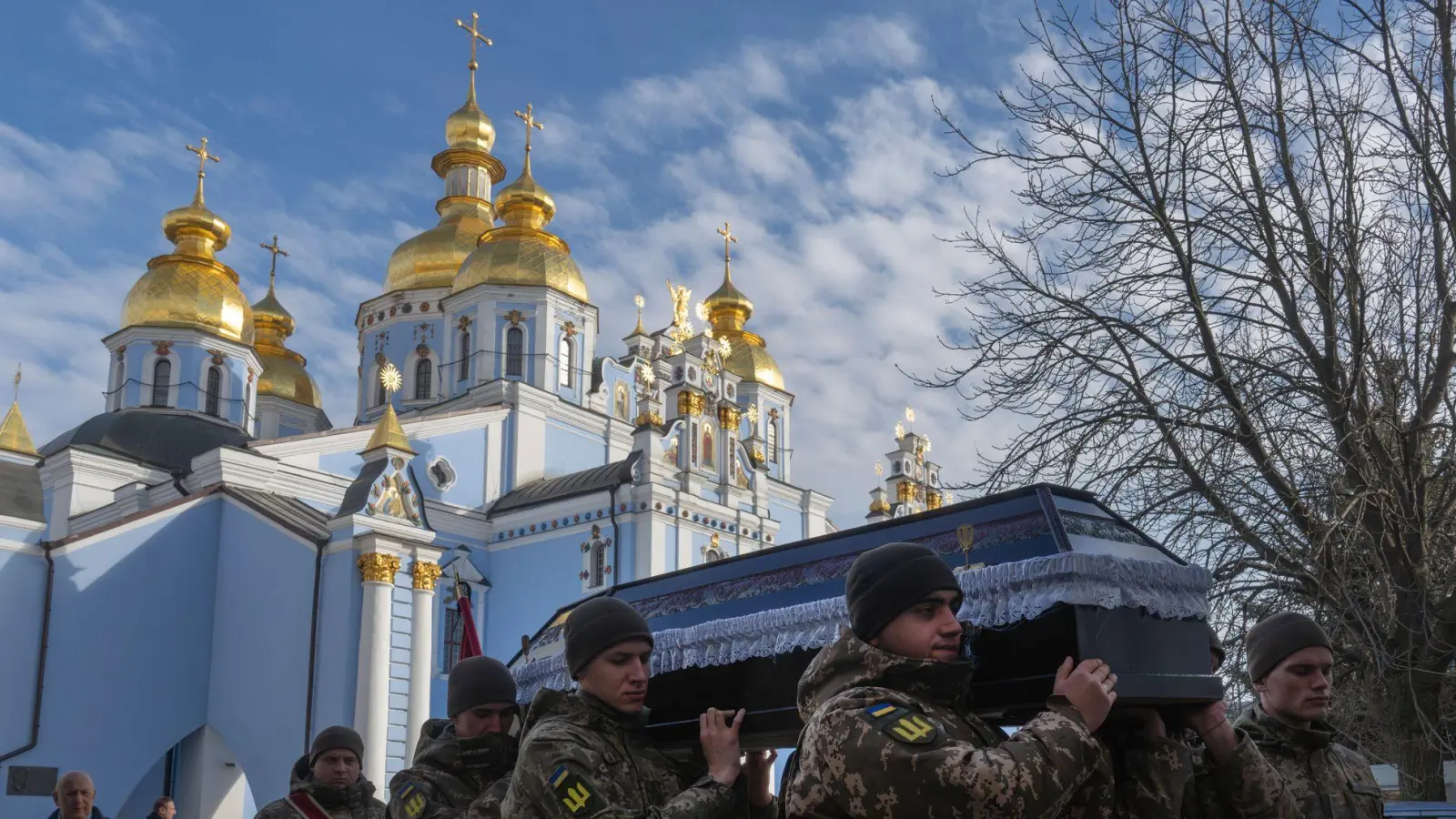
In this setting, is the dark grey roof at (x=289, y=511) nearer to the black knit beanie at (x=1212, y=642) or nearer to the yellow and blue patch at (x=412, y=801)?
the yellow and blue patch at (x=412, y=801)

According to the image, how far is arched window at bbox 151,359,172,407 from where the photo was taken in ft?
88.2

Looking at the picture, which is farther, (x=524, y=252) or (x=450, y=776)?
(x=524, y=252)

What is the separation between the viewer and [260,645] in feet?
63.6

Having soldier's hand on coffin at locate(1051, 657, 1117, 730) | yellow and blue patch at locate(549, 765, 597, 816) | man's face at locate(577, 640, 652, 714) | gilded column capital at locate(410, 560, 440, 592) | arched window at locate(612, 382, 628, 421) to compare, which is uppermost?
arched window at locate(612, 382, 628, 421)

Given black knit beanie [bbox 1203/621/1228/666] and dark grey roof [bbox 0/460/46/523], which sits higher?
dark grey roof [bbox 0/460/46/523]

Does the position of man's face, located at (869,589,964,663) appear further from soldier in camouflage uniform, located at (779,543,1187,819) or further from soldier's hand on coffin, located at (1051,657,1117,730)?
soldier's hand on coffin, located at (1051,657,1117,730)

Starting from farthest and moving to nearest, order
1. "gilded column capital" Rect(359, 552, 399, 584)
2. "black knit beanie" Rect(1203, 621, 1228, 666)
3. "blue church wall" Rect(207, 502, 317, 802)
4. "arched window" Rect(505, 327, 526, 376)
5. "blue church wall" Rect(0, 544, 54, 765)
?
"arched window" Rect(505, 327, 526, 376) < "blue church wall" Rect(207, 502, 317, 802) < "gilded column capital" Rect(359, 552, 399, 584) < "blue church wall" Rect(0, 544, 54, 765) < "black knit beanie" Rect(1203, 621, 1228, 666)

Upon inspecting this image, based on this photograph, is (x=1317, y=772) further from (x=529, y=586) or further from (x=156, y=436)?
(x=156, y=436)

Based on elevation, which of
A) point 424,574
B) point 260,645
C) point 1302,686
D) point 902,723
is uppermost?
point 424,574

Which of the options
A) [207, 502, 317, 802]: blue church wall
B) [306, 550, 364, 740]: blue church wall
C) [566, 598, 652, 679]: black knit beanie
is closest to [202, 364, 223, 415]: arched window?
[207, 502, 317, 802]: blue church wall

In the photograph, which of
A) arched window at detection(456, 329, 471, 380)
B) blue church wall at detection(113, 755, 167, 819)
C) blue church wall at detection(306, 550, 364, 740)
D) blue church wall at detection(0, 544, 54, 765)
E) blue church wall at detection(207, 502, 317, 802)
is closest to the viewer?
blue church wall at detection(0, 544, 54, 765)

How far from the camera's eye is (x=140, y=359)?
88.5ft

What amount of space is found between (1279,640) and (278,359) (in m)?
33.9

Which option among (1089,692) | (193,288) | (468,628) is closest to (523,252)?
(193,288)
